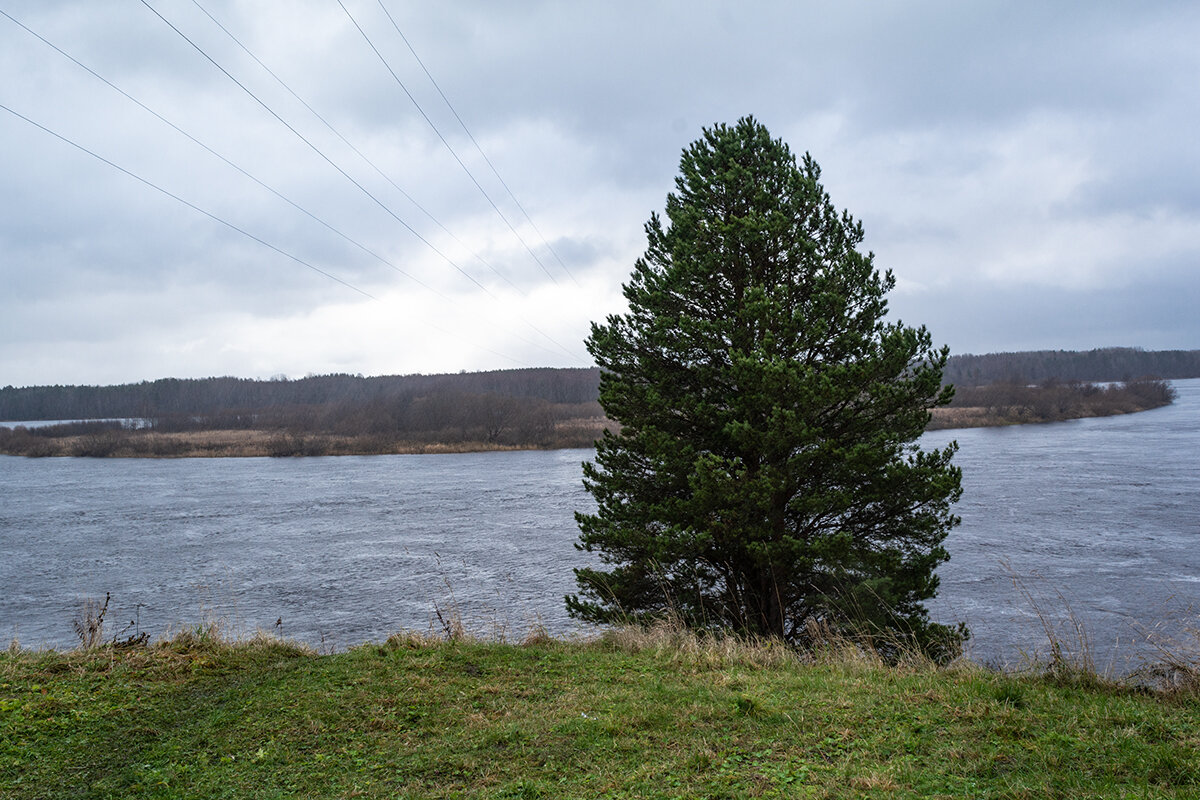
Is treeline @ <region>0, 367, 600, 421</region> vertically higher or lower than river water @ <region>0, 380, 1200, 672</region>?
higher

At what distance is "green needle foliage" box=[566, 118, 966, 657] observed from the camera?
31.9 ft

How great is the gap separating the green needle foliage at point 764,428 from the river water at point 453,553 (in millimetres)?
2073

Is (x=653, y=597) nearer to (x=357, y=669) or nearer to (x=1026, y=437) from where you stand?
(x=357, y=669)

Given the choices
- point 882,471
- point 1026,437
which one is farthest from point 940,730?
point 1026,437

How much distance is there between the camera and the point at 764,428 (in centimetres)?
1014

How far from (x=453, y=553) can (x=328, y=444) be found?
53.4 meters

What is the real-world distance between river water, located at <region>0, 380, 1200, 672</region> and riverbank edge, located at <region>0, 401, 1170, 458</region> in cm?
2327

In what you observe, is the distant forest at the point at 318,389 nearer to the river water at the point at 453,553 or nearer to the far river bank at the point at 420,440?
the far river bank at the point at 420,440

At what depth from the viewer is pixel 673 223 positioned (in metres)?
11.2

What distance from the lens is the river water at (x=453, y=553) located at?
48.6 ft

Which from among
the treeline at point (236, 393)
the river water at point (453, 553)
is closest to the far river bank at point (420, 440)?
the river water at point (453, 553)

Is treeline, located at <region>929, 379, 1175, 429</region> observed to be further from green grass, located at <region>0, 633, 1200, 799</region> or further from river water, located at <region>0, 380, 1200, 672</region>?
green grass, located at <region>0, 633, 1200, 799</region>

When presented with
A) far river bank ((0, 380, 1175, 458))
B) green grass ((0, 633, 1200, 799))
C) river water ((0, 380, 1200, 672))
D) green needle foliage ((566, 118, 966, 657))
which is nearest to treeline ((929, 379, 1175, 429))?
far river bank ((0, 380, 1175, 458))

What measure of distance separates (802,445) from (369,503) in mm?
29283
